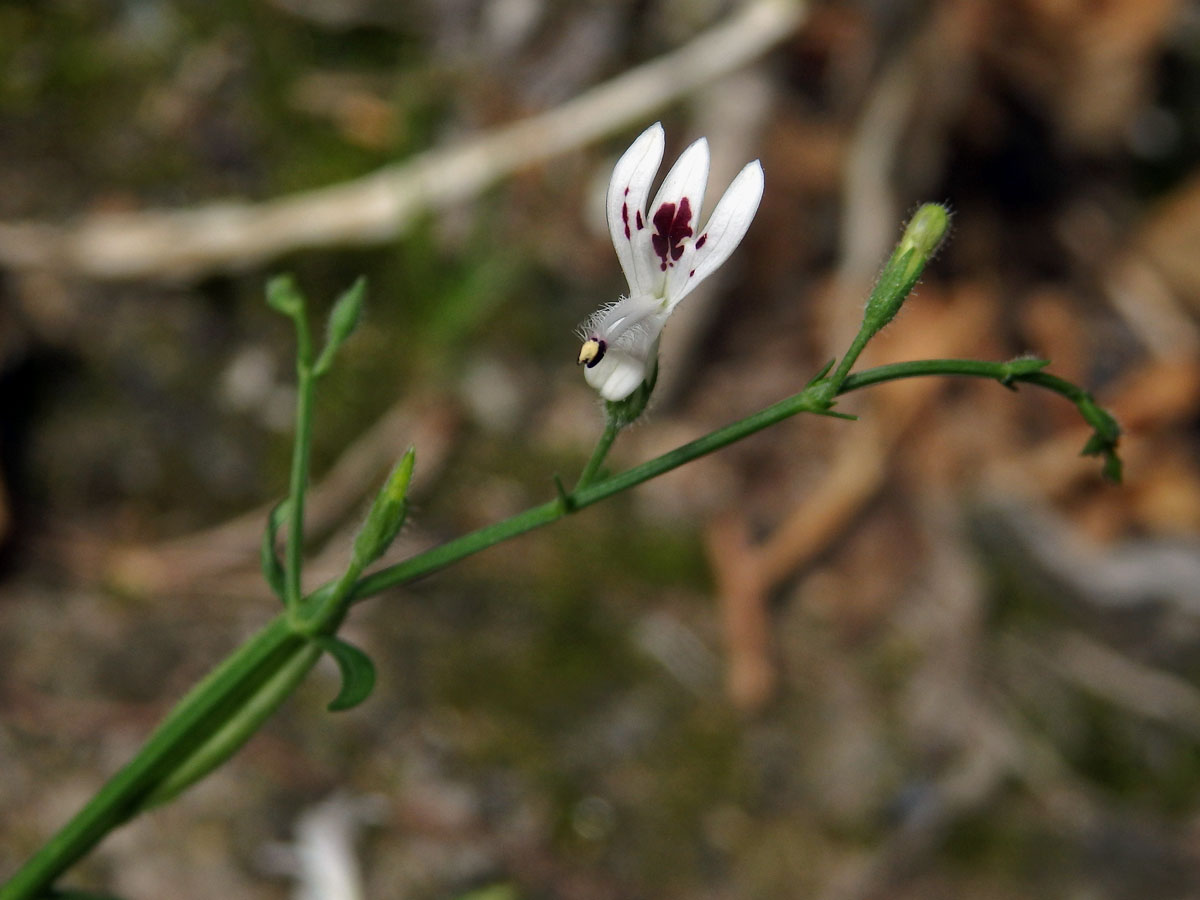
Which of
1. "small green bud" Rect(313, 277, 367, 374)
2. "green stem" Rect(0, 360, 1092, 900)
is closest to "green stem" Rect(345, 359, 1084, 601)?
"green stem" Rect(0, 360, 1092, 900)

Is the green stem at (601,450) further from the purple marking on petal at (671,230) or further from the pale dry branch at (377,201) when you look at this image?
the pale dry branch at (377,201)

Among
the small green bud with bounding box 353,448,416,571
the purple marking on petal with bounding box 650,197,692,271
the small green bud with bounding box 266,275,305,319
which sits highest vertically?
the small green bud with bounding box 266,275,305,319

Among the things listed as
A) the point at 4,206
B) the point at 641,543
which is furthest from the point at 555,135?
the point at 4,206

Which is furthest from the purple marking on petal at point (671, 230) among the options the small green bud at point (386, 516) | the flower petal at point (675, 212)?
the small green bud at point (386, 516)

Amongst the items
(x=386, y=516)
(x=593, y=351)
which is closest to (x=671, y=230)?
(x=593, y=351)

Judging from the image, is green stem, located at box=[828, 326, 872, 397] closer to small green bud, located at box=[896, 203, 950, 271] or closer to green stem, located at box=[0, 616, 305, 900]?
small green bud, located at box=[896, 203, 950, 271]

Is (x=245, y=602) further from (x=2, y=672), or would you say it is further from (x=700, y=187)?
(x=700, y=187)
